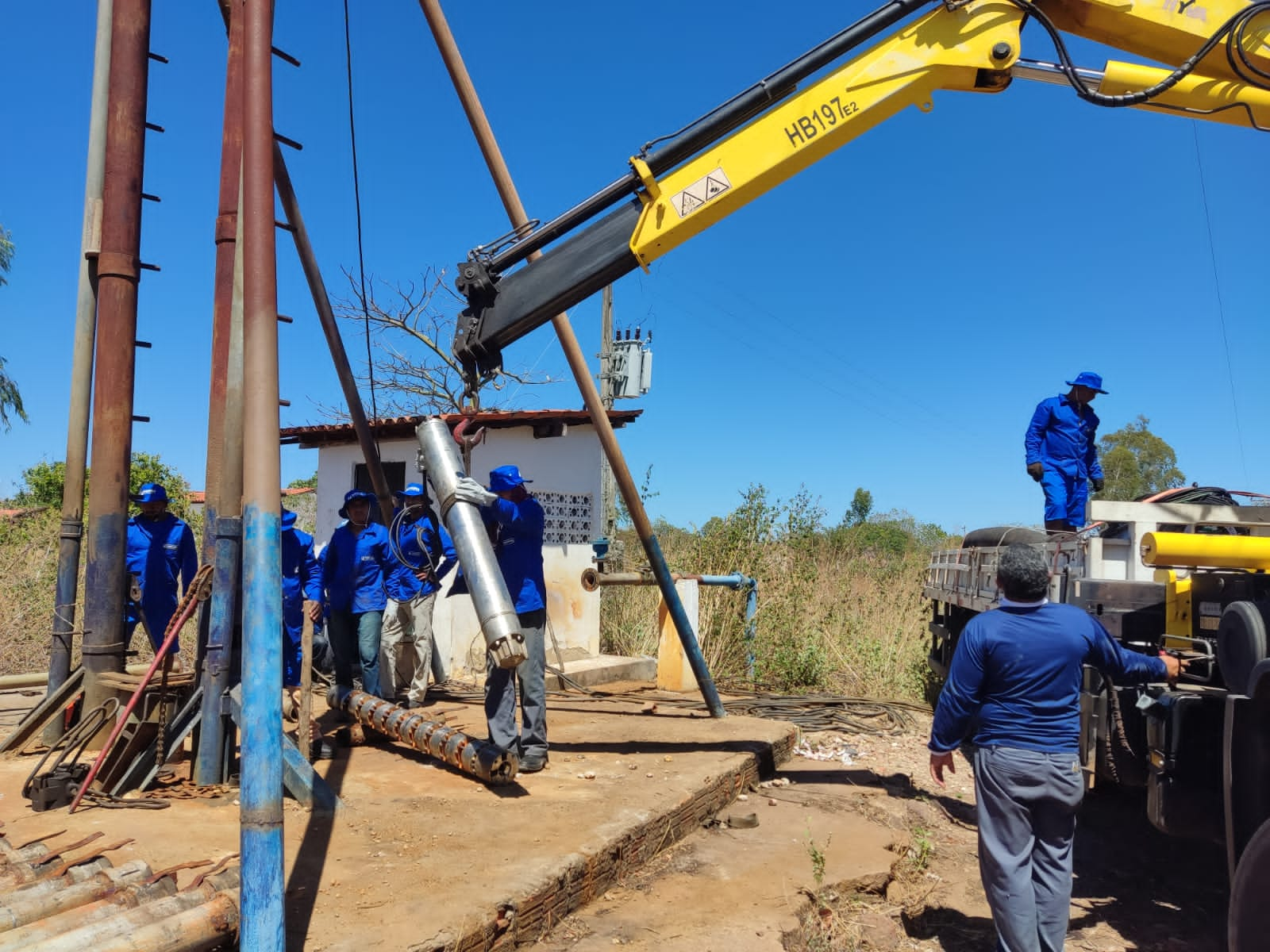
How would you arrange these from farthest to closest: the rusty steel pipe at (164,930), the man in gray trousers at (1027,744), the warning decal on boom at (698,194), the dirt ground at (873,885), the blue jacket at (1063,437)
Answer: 1. the blue jacket at (1063,437)
2. the warning decal on boom at (698,194)
3. the dirt ground at (873,885)
4. the man in gray trousers at (1027,744)
5. the rusty steel pipe at (164,930)

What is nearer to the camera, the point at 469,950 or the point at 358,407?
the point at 469,950

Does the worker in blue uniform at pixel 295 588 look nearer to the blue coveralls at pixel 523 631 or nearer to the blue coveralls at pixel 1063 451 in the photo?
the blue coveralls at pixel 523 631

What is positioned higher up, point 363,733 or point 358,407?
point 358,407

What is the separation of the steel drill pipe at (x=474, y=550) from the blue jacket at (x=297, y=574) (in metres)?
2.13

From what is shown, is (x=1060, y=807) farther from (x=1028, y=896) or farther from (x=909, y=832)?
(x=909, y=832)

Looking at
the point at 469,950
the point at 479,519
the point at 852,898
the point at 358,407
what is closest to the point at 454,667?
the point at 358,407

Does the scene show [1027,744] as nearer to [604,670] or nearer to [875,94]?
[875,94]

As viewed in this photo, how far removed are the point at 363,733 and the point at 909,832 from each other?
3338 millimetres

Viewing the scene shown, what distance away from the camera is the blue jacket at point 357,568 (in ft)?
20.7

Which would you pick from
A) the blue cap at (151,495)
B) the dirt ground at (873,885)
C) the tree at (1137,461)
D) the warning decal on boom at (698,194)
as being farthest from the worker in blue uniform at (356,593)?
the tree at (1137,461)

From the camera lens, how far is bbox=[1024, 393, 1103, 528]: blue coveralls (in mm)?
6980

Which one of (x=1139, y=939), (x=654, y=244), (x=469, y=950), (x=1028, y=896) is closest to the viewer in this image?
(x=469, y=950)

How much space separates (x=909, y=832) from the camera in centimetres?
513

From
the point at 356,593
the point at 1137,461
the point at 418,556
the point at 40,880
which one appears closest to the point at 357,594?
the point at 356,593
